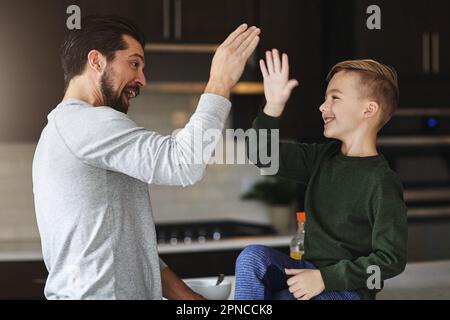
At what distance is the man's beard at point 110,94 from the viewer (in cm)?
130

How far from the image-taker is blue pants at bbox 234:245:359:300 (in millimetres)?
1230

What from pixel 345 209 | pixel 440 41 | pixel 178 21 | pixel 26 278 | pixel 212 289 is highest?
pixel 178 21

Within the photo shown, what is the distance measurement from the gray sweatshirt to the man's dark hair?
0.09 metres

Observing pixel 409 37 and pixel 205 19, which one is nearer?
pixel 205 19

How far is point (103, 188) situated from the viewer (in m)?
1.23

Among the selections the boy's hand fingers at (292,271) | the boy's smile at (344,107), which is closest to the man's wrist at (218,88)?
the boy's smile at (344,107)

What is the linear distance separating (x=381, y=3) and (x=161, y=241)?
5.29ft

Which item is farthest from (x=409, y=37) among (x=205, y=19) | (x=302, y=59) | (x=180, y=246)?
(x=180, y=246)

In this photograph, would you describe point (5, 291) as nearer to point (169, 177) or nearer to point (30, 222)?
point (30, 222)

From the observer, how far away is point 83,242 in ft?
3.96

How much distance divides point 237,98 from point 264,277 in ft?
8.53

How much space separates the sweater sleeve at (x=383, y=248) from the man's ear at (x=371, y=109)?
120 millimetres

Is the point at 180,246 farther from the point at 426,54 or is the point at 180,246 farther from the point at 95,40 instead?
the point at 95,40

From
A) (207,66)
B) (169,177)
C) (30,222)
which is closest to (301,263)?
(169,177)
